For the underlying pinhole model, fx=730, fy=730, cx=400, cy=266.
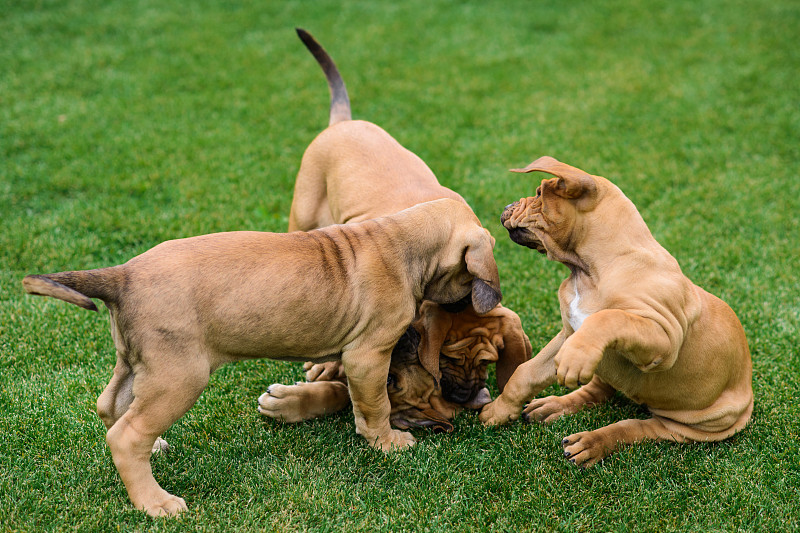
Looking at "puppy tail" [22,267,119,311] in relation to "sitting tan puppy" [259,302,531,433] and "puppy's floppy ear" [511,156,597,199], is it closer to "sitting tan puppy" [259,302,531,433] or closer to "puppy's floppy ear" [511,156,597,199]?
"sitting tan puppy" [259,302,531,433]

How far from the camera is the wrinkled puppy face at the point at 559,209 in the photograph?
375 centimetres

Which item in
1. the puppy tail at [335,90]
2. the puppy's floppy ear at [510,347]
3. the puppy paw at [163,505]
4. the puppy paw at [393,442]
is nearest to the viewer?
the puppy paw at [163,505]

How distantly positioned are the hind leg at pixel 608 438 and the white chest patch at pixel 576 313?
630 mm

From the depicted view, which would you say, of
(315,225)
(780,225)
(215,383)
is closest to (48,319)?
(215,383)

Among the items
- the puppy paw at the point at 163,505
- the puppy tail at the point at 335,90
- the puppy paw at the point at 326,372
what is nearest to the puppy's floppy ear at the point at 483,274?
the puppy paw at the point at 326,372

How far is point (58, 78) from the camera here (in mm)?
9203

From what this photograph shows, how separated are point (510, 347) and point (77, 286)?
97.3 inches

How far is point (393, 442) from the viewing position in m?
4.17

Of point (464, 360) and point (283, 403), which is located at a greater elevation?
point (464, 360)

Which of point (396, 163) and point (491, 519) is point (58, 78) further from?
point (491, 519)

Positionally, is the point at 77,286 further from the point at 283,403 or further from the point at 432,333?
the point at 432,333

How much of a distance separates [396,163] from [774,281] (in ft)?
10.6

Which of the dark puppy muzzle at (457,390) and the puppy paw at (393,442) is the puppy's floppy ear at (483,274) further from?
the puppy paw at (393,442)

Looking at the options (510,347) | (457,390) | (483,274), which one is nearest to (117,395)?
(457,390)
